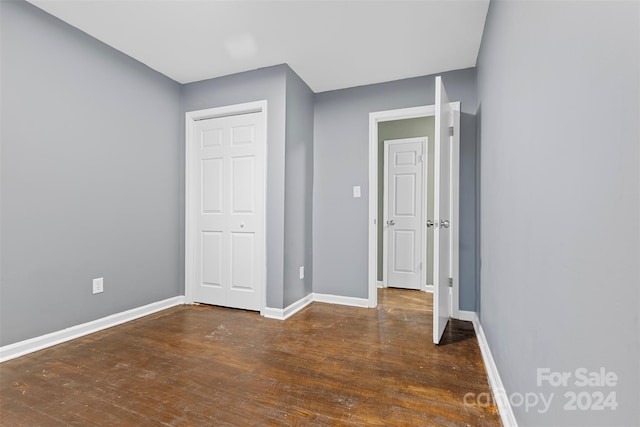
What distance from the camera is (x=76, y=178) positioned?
7.82 feet

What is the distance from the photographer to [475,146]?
283 centimetres

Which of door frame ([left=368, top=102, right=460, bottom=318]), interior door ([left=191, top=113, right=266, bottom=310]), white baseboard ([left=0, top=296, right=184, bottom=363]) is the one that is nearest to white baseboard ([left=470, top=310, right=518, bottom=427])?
door frame ([left=368, top=102, right=460, bottom=318])

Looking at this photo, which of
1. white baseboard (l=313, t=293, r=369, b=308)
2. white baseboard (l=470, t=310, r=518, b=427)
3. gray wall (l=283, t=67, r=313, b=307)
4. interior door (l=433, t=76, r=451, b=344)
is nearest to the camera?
white baseboard (l=470, t=310, r=518, b=427)

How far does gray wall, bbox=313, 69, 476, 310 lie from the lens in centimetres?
Result: 315

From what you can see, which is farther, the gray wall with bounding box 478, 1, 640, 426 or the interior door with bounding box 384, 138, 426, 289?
the interior door with bounding box 384, 138, 426, 289

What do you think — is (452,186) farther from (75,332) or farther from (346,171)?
(75,332)

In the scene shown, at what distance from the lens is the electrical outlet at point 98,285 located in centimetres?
252

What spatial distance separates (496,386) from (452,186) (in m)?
1.67

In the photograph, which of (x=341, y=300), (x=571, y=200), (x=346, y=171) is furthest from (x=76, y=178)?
(x=571, y=200)

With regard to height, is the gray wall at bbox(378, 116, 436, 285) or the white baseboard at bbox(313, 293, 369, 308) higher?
the gray wall at bbox(378, 116, 436, 285)

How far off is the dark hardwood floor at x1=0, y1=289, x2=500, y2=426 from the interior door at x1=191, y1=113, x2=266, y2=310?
0.52m

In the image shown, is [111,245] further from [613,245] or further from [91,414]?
[613,245]

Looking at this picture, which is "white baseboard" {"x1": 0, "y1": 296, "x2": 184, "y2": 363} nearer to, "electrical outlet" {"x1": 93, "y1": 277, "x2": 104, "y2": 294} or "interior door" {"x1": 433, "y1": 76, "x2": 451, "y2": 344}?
"electrical outlet" {"x1": 93, "y1": 277, "x2": 104, "y2": 294}

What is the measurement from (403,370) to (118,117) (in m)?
3.06
